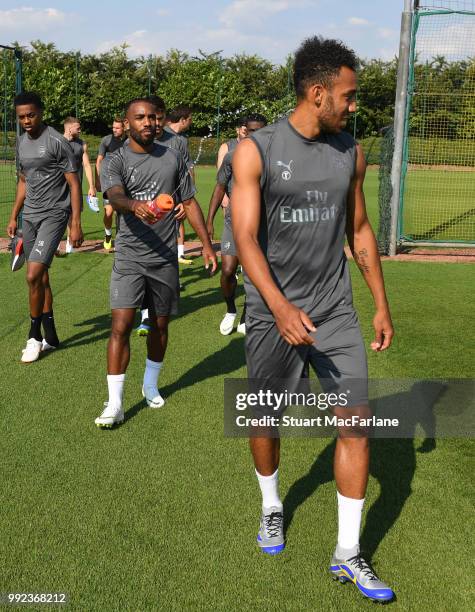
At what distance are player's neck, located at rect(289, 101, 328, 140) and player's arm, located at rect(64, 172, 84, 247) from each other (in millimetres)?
3791

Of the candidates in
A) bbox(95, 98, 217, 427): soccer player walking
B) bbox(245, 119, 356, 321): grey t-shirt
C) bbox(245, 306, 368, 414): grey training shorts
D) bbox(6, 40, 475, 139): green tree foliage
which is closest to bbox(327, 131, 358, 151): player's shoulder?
bbox(245, 119, 356, 321): grey t-shirt

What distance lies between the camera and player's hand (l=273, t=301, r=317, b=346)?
10.2 feet

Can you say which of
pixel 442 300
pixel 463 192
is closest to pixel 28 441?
pixel 442 300

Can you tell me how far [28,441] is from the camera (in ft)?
16.5

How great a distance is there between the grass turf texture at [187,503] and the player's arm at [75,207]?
1115 mm

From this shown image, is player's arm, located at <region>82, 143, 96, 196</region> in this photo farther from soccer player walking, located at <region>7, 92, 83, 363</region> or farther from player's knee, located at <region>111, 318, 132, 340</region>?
player's knee, located at <region>111, 318, 132, 340</region>

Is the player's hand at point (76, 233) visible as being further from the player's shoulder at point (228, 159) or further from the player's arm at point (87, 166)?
the player's arm at point (87, 166)

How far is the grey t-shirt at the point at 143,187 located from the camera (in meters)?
5.46

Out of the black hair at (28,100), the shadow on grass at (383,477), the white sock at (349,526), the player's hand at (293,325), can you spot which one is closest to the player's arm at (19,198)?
the black hair at (28,100)

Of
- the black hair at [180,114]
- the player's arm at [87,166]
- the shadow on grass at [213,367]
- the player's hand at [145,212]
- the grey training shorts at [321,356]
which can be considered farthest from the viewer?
the player's arm at [87,166]

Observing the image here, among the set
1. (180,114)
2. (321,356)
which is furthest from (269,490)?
(180,114)

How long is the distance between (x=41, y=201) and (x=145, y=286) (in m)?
2.09

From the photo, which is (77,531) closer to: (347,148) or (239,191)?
(239,191)

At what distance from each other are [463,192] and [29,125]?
2010 cm
